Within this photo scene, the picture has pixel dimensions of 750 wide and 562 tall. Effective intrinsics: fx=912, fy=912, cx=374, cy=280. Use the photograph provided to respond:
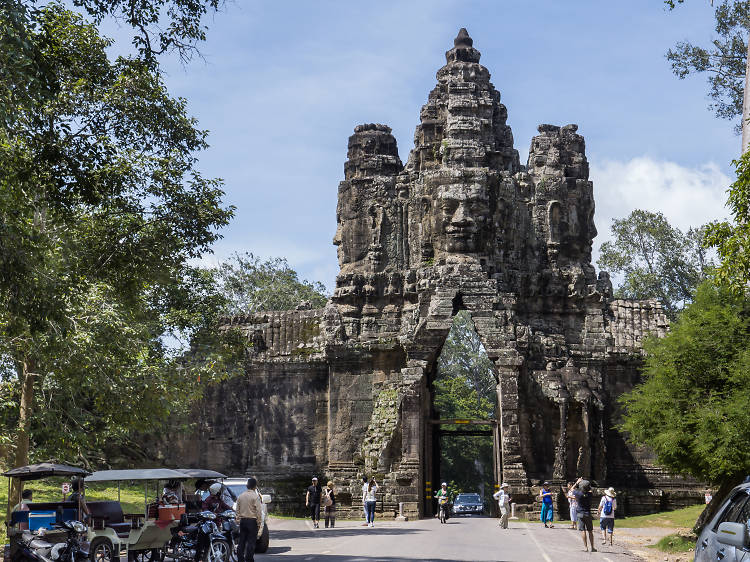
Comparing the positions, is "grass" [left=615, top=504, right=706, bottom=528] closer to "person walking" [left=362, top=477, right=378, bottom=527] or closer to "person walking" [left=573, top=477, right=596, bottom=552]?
"person walking" [left=362, top=477, right=378, bottom=527]

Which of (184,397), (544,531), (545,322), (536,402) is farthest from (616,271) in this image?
(184,397)

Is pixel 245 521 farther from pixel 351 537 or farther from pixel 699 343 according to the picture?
pixel 699 343

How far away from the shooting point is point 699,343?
2122cm

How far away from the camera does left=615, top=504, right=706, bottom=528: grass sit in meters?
27.7

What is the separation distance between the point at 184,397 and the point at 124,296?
4126mm

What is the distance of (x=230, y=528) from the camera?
14133mm

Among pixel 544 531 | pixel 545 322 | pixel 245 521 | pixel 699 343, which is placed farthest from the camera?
pixel 545 322

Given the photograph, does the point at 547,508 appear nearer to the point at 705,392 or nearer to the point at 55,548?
the point at 705,392

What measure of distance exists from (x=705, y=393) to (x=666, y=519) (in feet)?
28.6

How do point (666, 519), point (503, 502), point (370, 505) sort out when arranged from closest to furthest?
point (503, 502)
point (370, 505)
point (666, 519)

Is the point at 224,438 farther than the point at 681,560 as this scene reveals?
Yes

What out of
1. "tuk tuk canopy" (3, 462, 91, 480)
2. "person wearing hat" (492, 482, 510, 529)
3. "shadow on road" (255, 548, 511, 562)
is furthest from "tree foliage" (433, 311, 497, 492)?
"tuk tuk canopy" (3, 462, 91, 480)

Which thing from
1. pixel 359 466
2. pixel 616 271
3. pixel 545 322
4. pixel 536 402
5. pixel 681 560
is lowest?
pixel 681 560

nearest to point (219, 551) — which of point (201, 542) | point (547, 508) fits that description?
point (201, 542)
